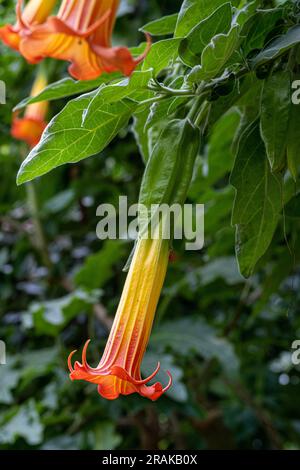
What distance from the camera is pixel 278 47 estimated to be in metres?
0.51

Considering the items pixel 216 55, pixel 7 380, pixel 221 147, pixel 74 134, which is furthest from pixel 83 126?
pixel 7 380

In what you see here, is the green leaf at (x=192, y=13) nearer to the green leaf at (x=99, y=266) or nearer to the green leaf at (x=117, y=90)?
the green leaf at (x=117, y=90)

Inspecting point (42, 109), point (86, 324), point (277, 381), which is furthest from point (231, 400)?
point (42, 109)

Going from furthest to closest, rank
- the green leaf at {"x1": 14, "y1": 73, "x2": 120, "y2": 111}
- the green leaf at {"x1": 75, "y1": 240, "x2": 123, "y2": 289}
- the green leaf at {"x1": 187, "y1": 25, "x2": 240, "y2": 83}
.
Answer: the green leaf at {"x1": 75, "y1": 240, "x2": 123, "y2": 289} → the green leaf at {"x1": 14, "y1": 73, "x2": 120, "y2": 111} → the green leaf at {"x1": 187, "y1": 25, "x2": 240, "y2": 83}

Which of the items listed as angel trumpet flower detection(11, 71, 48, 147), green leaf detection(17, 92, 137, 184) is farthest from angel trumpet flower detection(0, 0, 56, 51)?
angel trumpet flower detection(11, 71, 48, 147)

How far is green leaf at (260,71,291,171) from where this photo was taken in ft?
1.69

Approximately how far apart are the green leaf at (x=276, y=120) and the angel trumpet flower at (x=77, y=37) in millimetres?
118

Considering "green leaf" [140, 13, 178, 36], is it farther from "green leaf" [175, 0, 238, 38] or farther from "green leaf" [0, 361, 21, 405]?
"green leaf" [0, 361, 21, 405]

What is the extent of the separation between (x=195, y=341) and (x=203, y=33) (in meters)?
0.88

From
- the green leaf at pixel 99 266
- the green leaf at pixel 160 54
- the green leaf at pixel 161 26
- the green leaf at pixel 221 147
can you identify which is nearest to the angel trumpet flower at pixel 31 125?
the green leaf at pixel 99 266

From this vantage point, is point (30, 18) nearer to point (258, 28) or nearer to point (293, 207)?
point (258, 28)

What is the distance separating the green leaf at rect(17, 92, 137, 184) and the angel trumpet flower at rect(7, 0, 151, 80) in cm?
3

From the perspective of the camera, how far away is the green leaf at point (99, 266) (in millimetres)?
1377

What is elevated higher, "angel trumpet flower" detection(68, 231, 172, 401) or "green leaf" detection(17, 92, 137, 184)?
"green leaf" detection(17, 92, 137, 184)
